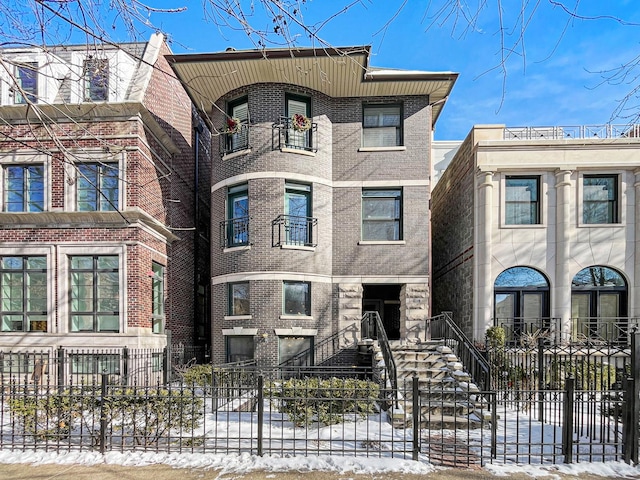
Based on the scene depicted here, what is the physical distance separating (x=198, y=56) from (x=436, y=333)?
1189 centimetres

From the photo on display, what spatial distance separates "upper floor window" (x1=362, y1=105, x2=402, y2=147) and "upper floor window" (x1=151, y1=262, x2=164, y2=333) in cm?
878

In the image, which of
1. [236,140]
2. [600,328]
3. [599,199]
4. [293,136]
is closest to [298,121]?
[293,136]

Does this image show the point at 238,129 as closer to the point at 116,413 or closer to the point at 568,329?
the point at 116,413

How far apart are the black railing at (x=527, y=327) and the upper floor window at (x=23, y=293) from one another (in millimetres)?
14831

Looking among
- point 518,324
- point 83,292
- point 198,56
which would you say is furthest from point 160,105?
point 518,324

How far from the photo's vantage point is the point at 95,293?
12.7 m

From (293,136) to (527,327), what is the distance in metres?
10.1

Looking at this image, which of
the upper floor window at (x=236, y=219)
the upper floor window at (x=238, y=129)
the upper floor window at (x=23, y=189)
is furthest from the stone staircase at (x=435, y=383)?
the upper floor window at (x=23, y=189)

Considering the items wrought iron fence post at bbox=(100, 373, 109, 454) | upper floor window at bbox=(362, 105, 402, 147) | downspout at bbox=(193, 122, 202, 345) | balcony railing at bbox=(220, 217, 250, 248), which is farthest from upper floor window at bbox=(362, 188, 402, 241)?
wrought iron fence post at bbox=(100, 373, 109, 454)

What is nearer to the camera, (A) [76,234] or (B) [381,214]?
(A) [76,234]

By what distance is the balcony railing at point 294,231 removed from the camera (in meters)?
13.0

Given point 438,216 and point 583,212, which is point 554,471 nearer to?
point 583,212

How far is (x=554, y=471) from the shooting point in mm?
6004

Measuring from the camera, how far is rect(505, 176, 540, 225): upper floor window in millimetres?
13281
